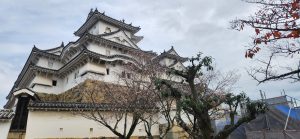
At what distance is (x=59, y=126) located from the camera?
14.9m

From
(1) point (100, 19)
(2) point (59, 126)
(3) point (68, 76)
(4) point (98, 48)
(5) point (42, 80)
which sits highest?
(1) point (100, 19)

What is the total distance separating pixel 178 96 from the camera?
8.78m

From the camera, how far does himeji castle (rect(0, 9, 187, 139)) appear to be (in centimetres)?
1421

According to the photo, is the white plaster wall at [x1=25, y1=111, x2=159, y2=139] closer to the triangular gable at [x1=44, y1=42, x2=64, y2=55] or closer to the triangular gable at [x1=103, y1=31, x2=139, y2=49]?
the triangular gable at [x1=103, y1=31, x2=139, y2=49]

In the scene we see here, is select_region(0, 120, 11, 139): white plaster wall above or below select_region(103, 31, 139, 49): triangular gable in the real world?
below

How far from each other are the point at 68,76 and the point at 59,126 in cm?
1809

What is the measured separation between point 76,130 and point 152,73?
6.81 meters

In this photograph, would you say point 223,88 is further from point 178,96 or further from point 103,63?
point 103,63

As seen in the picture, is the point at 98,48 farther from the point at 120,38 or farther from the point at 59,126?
the point at 59,126

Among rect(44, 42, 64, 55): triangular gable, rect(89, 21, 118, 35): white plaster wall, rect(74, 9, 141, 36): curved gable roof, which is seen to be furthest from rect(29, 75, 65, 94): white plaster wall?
rect(74, 9, 141, 36): curved gable roof

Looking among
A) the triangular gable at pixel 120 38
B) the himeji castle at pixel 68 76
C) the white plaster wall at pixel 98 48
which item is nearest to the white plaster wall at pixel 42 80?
the himeji castle at pixel 68 76

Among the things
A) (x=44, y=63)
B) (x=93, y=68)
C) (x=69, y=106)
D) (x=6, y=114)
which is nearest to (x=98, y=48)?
(x=93, y=68)

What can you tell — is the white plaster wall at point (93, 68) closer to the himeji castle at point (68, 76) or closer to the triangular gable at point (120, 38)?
the himeji castle at point (68, 76)

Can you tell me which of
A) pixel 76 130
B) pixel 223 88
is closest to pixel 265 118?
pixel 223 88
